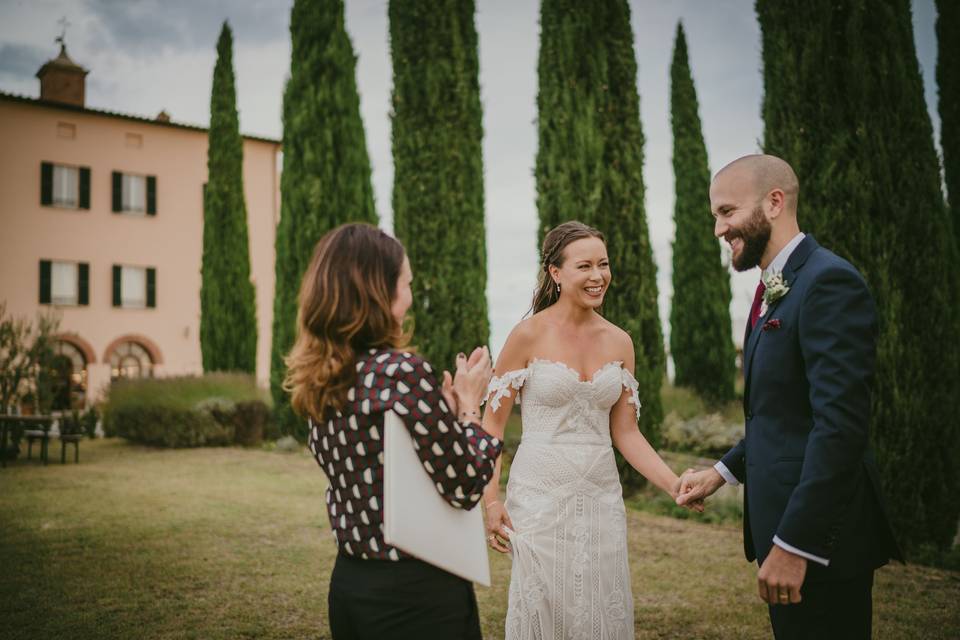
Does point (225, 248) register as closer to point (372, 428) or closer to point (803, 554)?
point (372, 428)

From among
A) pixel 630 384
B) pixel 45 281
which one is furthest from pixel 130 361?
pixel 630 384

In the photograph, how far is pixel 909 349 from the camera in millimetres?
6977

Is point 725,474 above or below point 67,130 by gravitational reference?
below

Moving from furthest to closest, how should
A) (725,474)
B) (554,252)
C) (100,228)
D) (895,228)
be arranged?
(100,228) < (895,228) < (554,252) < (725,474)

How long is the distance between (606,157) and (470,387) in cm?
852

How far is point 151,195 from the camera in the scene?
2819 cm

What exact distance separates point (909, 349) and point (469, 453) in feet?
20.8

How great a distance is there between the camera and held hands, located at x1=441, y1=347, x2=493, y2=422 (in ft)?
7.72

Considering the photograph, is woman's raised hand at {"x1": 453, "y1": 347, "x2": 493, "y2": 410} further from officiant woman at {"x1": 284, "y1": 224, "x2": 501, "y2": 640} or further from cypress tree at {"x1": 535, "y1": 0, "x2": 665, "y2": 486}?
cypress tree at {"x1": 535, "y1": 0, "x2": 665, "y2": 486}

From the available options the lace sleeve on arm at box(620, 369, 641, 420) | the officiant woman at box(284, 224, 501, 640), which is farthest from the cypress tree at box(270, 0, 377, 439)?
the officiant woman at box(284, 224, 501, 640)

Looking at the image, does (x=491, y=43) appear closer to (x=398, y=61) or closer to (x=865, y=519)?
(x=398, y=61)

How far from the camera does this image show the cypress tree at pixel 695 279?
18.8m

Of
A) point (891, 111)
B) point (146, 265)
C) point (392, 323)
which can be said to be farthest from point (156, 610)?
point (146, 265)

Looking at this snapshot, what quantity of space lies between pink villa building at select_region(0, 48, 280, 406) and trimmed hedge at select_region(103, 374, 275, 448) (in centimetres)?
719
